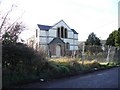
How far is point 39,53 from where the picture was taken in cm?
1460

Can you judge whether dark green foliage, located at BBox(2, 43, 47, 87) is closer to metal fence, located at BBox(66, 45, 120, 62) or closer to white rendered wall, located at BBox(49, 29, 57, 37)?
metal fence, located at BBox(66, 45, 120, 62)

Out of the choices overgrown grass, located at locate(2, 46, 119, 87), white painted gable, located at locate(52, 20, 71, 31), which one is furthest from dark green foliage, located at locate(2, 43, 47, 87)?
white painted gable, located at locate(52, 20, 71, 31)

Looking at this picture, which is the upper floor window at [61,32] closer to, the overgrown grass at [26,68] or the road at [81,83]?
the overgrown grass at [26,68]

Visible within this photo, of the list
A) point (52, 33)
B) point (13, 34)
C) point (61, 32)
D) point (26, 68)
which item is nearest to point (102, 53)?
point (26, 68)

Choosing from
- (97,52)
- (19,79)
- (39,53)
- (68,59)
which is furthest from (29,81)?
(97,52)

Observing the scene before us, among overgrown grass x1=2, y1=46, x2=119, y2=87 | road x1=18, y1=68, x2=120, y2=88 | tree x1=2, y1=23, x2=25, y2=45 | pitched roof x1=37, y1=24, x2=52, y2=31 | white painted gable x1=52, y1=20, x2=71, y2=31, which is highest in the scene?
white painted gable x1=52, y1=20, x2=71, y2=31

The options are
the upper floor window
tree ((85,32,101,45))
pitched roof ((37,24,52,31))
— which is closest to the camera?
pitched roof ((37,24,52,31))

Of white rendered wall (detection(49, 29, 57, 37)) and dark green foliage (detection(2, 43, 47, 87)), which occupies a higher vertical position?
white rendered wall (detection(49, 29, 57, 37))

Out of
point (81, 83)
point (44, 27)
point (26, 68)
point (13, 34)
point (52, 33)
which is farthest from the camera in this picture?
point (52, 33)

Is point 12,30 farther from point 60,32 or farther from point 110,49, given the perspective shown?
point 60,32

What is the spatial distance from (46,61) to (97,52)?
14977mm

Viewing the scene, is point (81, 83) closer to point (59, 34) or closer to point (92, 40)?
point (59, 34)

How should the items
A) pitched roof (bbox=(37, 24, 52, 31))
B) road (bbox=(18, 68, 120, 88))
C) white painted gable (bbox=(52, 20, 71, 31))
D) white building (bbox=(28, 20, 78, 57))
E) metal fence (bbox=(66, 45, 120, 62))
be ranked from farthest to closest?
1. white painted gable (bbox=(52, 20, 71, 31))
2. pitched roof (bbox=(37, 24, 52, 31))
3. white building (bbox=(28, 20, 78, 57))
4. metal fence (bbox=(66, 45, 120, 62))
5. road (bbox=(18, 68, 120, 88))

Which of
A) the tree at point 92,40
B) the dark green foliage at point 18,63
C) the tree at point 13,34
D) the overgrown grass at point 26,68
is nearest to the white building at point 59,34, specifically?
the tree at point 92,40
